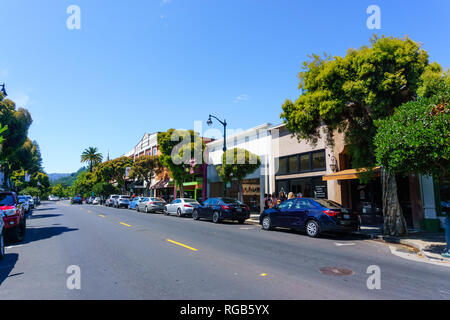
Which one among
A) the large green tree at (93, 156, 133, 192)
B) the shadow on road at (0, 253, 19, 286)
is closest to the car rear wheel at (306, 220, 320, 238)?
the shadow on road at (0, 253, 19, 286)

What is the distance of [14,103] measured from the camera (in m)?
23.6

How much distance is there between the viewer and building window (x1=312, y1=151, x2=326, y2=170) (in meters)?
18.4

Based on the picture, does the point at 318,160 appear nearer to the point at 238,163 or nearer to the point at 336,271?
the point at 238,163

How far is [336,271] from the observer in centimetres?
605

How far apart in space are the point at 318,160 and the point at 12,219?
1646 cm

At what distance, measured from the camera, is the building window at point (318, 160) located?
1842 centimetres

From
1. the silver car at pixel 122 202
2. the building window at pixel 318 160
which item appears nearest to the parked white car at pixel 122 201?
the silver car at pixel 122 202

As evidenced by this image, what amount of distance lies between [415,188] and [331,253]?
27.1ft

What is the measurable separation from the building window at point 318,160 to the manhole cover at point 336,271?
12730mm

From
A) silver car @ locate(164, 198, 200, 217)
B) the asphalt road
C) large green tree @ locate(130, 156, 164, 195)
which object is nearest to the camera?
the asphalt road

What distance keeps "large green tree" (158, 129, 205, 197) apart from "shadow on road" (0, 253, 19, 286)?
2114 centimetres

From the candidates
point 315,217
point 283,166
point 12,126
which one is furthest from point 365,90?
point 12,126

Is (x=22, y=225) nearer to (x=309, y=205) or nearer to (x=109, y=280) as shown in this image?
(x=109, y=280)

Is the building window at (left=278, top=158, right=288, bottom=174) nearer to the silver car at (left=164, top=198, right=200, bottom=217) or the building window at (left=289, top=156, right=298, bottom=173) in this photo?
the building window at (left=289, top=156, right=298, bottom=173)
